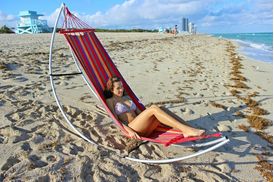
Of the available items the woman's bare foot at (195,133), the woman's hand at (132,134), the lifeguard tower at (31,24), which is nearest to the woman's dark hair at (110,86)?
the woman's hand at (132,134)

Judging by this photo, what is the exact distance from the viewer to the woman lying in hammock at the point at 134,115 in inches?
134

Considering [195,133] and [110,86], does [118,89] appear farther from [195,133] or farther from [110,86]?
[195,133]

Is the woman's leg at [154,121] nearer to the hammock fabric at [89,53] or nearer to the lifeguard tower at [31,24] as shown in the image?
the hammock fabric at [89,53]

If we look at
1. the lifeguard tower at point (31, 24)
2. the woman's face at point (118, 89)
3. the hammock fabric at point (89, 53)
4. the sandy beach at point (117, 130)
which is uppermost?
the lifeguard tower at point (31, 24)

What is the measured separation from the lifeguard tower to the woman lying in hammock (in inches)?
1546

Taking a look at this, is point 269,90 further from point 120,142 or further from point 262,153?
point 120,142

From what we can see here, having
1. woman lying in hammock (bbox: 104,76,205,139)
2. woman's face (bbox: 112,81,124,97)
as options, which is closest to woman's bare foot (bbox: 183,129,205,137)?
woman lying in hammock (bbox: 104,76,205,139)

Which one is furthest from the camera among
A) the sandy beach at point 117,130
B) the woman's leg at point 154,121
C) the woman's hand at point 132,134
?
the woman's hand at point 132,134

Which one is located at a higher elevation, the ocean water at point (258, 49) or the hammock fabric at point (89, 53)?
the hammock fabric at point (89, 53)

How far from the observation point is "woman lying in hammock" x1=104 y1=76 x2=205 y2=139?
3.41m

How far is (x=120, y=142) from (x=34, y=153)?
967 millimetres

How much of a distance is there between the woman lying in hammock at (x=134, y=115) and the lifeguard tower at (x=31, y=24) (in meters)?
39.3

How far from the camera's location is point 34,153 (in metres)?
3.28

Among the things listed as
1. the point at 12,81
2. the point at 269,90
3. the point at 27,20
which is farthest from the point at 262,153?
the point at 27,20
